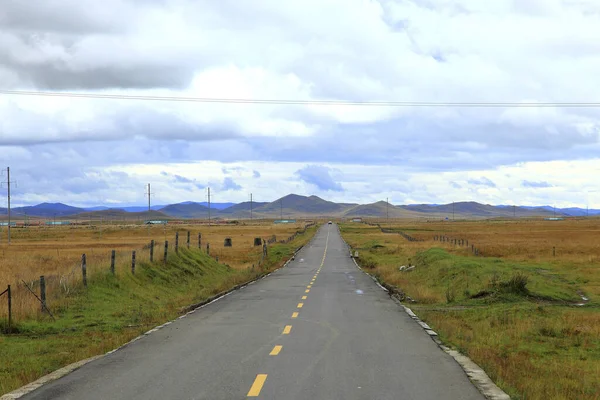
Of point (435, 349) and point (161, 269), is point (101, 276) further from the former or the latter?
point (435, 349)

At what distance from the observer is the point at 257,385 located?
9.52m

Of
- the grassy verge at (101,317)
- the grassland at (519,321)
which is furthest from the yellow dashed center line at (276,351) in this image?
the grassland at (519,321)

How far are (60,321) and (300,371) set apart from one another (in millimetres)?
9582

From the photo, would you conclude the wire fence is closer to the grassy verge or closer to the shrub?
the grassy verge

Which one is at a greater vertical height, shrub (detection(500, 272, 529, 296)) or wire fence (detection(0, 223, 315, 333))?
wire fence (detection(0, 223, 315, 333))

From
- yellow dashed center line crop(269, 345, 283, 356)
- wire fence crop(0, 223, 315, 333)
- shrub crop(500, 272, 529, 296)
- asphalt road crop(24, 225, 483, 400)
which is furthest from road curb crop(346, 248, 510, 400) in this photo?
wire fence crop(0, 223, 315, 333)

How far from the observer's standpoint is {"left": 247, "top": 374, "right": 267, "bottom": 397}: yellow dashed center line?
9.02 meters

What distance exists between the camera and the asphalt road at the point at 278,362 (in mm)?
9227

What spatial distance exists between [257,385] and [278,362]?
191cm

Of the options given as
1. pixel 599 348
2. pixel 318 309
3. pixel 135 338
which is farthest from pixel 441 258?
pixel 135 338

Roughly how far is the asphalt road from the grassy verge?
0.88m

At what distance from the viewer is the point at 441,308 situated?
855 inches

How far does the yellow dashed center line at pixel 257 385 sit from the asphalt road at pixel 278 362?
0.05 feet

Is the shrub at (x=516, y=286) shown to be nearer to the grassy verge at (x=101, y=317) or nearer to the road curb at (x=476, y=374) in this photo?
the road curb at (x=476, y=374)
